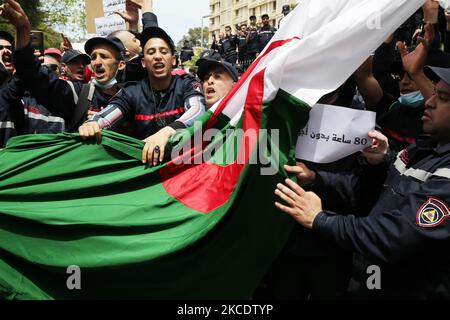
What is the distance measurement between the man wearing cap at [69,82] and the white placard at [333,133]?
201 centimetres

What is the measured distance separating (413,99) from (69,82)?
262 cm

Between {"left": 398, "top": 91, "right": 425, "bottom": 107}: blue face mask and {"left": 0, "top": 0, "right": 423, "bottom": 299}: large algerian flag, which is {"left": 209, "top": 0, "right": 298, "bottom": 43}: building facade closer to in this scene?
{"left": 398, "top": 91, "right": 425, "bottom": 107}: blue face mask

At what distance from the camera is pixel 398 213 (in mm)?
1916

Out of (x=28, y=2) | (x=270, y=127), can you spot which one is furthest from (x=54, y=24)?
(x=270, y=127)

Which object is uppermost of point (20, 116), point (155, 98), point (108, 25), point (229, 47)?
point (229, 47)

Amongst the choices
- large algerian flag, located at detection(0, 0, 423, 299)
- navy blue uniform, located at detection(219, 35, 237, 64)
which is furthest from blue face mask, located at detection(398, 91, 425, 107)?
navy blue uniform, located at detection(219, 35, 237, 64)

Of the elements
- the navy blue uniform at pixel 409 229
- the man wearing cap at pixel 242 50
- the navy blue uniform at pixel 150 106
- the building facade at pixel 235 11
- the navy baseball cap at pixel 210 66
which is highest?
the building facade at pixel 235 11

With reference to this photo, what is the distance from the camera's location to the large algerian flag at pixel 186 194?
2.29 metres

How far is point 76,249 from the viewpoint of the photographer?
253cm

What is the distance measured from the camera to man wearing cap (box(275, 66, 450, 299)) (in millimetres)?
1858

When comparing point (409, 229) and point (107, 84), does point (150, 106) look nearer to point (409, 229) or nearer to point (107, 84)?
point (107, 84)

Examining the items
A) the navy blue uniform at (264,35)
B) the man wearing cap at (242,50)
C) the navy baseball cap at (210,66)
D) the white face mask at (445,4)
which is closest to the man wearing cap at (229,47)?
the man wearing cap at (242,50)

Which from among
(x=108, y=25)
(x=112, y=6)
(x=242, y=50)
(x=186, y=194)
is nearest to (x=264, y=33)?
(x=242, y=50)

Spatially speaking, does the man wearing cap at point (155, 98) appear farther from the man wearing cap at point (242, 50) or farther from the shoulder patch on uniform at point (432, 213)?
the man wearing cap at point (242, 50)
